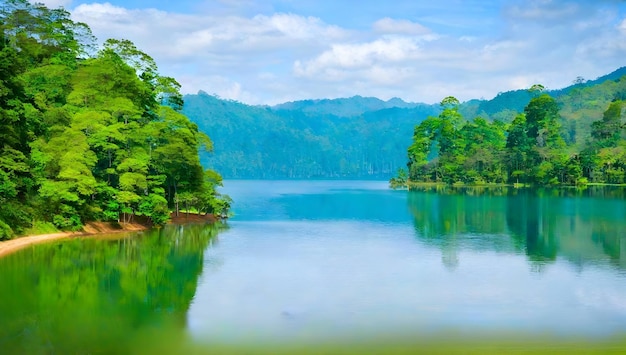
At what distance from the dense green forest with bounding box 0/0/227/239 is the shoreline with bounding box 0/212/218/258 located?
1.76ft

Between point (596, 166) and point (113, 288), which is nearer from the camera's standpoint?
point (113, 288)

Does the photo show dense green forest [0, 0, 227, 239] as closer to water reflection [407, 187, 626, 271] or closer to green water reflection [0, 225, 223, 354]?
green water reflection [0, 225, 223, 354]

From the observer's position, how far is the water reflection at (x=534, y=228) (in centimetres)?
3047

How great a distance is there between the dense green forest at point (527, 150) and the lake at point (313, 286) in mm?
58841

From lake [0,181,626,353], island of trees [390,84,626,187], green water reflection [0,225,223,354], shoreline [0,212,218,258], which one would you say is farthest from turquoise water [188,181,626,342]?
island of trees [390,84,626,187]

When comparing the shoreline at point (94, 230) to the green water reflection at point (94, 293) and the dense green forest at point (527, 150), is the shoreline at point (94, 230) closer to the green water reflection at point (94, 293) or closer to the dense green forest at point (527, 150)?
the green water reflection at point (94, 293)

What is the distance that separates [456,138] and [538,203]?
2246 inches

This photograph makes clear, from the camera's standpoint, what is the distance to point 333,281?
2375cm

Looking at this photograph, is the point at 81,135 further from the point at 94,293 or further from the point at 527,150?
the point at 527,150

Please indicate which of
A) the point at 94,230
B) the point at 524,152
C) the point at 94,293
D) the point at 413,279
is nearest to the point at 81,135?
the point at 94,230

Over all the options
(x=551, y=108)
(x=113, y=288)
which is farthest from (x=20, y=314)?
(x=551, y=108)

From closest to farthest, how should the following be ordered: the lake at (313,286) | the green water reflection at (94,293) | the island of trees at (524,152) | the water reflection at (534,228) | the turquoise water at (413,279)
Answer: the green water reflection at (94,293)
the lake at (313,286)
the turquoise water at (413,279)
the water reflection at (534,228)
the island of trees at (524,152)

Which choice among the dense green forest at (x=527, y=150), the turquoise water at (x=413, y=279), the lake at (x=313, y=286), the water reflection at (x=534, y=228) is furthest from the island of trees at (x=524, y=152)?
the lake at (x=313, y=286)

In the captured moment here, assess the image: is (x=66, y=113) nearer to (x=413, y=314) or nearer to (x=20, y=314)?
(x=20, y=314)
